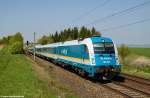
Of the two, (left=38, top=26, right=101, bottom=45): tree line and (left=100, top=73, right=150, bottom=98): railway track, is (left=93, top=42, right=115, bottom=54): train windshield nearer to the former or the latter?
(left=100, top=73, right=150, bottom=98): railway track

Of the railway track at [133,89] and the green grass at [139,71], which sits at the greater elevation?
the green grass at [139,71]

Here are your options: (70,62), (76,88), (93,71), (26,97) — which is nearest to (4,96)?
(26,97)

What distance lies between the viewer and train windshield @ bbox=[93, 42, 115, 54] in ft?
63.7

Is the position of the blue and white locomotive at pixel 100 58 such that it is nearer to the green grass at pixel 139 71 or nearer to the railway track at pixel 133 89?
the railway track at pixel 133 89

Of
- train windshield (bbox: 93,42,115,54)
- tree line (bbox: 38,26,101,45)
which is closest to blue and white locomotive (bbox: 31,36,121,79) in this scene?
train windshield (bbox: 93,42,115,54)

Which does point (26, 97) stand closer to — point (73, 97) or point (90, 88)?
point (73, 97)

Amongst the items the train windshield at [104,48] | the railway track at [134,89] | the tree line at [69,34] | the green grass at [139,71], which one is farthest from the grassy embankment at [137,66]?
the tree line at [69,34]

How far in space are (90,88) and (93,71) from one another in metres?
2.23

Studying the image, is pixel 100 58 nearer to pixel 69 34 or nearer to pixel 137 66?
pixel 137 66

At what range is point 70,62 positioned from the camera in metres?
26.4

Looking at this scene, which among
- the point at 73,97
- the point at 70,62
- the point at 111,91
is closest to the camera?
the point at 73,97

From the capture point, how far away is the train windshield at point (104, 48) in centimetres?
1942

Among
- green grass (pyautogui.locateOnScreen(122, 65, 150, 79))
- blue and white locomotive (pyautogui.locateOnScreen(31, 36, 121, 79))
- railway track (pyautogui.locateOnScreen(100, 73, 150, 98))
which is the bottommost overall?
railway track (pyautogui.locateOnScreen(100, 73, 150, 98))

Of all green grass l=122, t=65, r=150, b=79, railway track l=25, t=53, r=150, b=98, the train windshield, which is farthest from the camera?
green grass l=122, t=65, r=150, b=79
